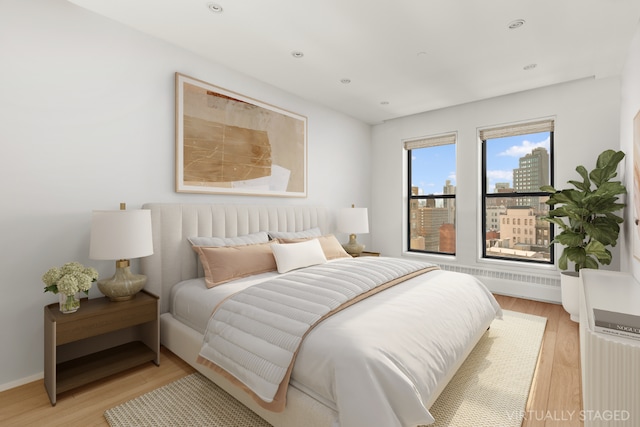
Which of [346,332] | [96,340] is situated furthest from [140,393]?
[346,332]

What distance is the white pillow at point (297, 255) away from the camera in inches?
109

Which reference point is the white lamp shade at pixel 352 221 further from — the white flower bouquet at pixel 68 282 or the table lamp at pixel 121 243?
the white flower bouquet at pixel 68 282

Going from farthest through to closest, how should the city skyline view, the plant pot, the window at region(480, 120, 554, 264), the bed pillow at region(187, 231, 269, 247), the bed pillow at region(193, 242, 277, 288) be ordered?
the city skyline view, the window at region(480, 120, 554, 264), the plant pot, the bed pillow at region(187, 231, 269, 247), the bed pillow at region(193, 242, 277, 288)

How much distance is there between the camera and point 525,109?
379 centimetres

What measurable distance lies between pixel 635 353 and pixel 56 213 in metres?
3.24

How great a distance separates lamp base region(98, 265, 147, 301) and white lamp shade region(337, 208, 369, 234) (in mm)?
2585

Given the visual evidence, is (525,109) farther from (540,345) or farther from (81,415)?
(81,415)

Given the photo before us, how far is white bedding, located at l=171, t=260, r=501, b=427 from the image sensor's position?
1268mm

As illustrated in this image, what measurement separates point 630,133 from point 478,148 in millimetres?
1668

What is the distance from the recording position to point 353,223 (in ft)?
13.8

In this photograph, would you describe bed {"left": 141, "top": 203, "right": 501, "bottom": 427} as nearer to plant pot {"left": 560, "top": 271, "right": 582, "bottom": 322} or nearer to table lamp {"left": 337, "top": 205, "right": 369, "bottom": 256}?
plant pot {"left": 560, "top": 271, "right": 582, "bottom": 322}

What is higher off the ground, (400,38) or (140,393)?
(400,38)

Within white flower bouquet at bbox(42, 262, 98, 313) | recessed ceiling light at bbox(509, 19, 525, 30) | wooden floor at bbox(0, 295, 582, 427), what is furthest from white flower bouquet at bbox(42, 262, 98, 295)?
recessed ceiling light at bbox(509, 19, 525, 30)

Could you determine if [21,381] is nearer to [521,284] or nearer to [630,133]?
[521,284]
